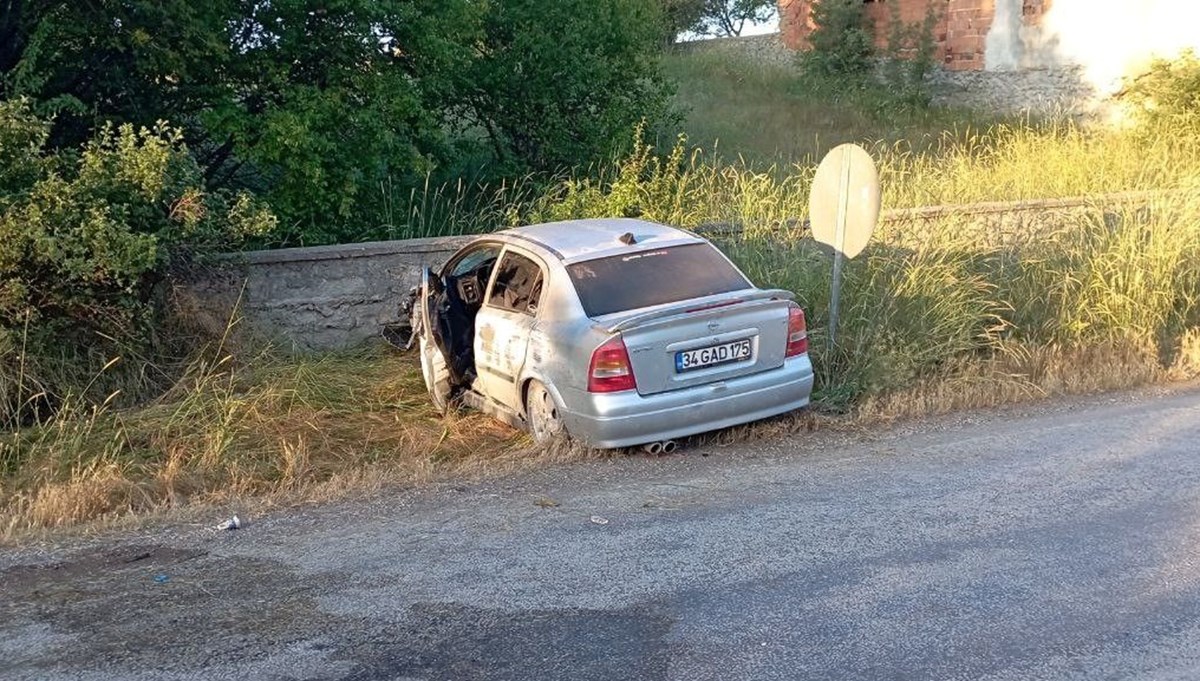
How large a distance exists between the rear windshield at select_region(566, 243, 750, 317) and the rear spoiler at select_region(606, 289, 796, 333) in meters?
0.22

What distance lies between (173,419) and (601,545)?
147 inches

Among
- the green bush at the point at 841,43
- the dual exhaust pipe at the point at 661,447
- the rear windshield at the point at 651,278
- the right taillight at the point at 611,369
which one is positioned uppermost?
the green bush at the point at 841,43

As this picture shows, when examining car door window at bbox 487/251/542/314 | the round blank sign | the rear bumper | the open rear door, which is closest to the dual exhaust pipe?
the rear bumper

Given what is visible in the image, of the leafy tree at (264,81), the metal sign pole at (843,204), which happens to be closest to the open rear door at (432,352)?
the leafy tree at (264,81)

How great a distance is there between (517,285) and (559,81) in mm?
6543

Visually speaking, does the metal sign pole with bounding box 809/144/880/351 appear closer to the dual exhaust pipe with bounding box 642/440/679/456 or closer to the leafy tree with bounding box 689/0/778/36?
the dual exhaust pipe with bounding box 642/440/679/456

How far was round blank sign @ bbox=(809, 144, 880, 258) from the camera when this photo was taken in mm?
8547

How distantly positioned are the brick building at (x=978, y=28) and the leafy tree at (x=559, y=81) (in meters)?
12.6

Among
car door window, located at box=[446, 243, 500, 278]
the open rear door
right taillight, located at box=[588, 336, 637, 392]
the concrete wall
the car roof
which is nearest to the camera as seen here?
right taillight, located at box=[588, 336, 637, 392]

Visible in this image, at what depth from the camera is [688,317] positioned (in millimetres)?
6832

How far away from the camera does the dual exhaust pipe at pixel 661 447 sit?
6.99 meters

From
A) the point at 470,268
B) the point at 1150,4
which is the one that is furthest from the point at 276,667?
the point at 1150,4

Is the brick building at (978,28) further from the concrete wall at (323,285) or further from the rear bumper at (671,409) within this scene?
the rear bumper at (671,409)

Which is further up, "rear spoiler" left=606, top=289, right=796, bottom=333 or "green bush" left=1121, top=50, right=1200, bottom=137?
"green bush" left=1121, top=50, right=1200, bottom=137
